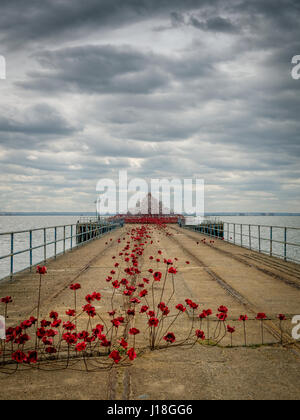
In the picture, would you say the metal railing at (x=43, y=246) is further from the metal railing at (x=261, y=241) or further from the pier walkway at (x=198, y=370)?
the metal railing at (x=261, y=241)

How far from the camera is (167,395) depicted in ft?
10.8

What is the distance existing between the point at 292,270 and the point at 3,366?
9149mm

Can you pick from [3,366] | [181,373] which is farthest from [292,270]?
[3,366]

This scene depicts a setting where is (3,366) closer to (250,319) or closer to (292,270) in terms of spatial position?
(250,319)

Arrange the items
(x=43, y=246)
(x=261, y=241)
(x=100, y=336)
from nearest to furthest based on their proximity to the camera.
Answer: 1. (x=100, y=336)
2. (x=43, y=246)
3. (x=261, y=241)

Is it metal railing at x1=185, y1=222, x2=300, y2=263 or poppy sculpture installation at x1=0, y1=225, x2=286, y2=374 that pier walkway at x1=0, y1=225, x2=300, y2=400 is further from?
metal railing at x1=185, y1=222, x2=300, y2=263

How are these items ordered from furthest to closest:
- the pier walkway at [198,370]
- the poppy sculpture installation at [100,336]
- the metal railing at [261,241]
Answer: the metal railing at [261,241]
the poppy sculpture installation at [100,336]
the pier walkway at [198,370]

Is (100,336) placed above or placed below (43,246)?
above

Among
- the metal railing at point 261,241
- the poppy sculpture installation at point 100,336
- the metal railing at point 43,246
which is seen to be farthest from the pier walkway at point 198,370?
the metal railing at point 261,241

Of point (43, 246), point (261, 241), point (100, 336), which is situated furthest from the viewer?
point (261, 241)

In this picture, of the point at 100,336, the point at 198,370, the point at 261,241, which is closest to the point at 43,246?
the point at 100,336

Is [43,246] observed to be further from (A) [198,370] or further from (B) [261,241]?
(B) [261,241]

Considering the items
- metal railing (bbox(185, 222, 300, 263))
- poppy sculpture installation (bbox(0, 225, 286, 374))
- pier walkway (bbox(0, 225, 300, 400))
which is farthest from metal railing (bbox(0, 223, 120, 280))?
metal railing (bbox(185, 222, 300, 263))
